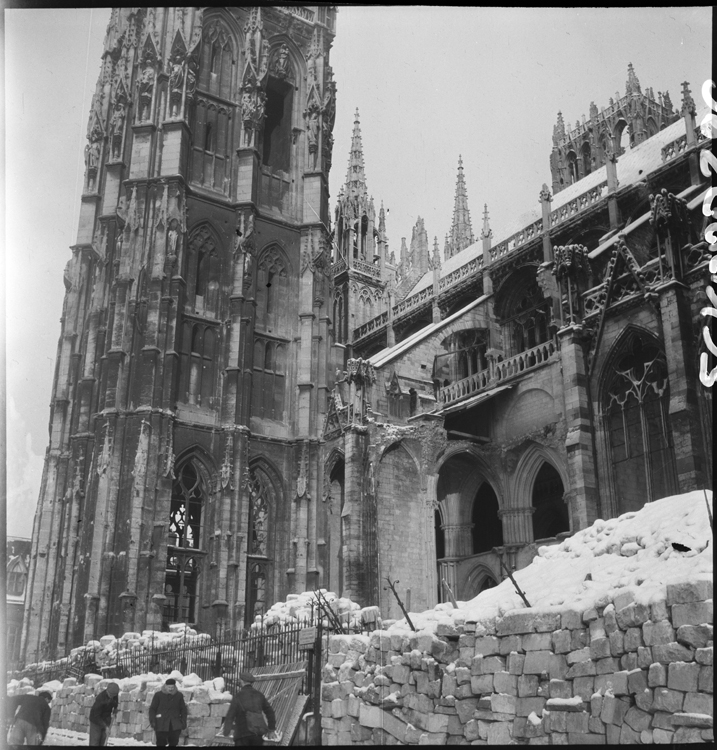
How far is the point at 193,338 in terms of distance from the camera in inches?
1215

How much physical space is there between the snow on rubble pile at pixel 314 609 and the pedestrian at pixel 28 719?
16.0ft

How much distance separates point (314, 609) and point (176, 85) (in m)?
19.5

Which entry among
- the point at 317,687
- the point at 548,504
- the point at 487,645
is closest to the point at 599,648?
the point at 487,645

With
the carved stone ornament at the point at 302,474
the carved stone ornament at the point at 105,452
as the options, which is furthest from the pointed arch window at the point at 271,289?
the carved stone ornament at the point at 105,452

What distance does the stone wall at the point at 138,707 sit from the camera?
12859mm

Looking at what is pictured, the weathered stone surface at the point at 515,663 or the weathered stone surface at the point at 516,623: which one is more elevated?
the weathered stone surface at the point at 516,623

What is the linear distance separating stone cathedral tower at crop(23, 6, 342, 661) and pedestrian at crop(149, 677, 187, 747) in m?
15.0

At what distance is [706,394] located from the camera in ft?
60.7

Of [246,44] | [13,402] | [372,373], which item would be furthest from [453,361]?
[13,402]

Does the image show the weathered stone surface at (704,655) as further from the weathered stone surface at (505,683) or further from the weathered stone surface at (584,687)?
the weathered stone surface at (505,683)

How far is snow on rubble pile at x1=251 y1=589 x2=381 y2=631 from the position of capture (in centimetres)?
1611

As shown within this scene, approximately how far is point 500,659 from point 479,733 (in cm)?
88

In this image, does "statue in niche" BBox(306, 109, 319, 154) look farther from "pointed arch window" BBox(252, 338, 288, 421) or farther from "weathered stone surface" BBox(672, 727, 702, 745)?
"weathered stone surface" BBox(672, 727, 702, 745)

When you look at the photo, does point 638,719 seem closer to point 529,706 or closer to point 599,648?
point 599,648
